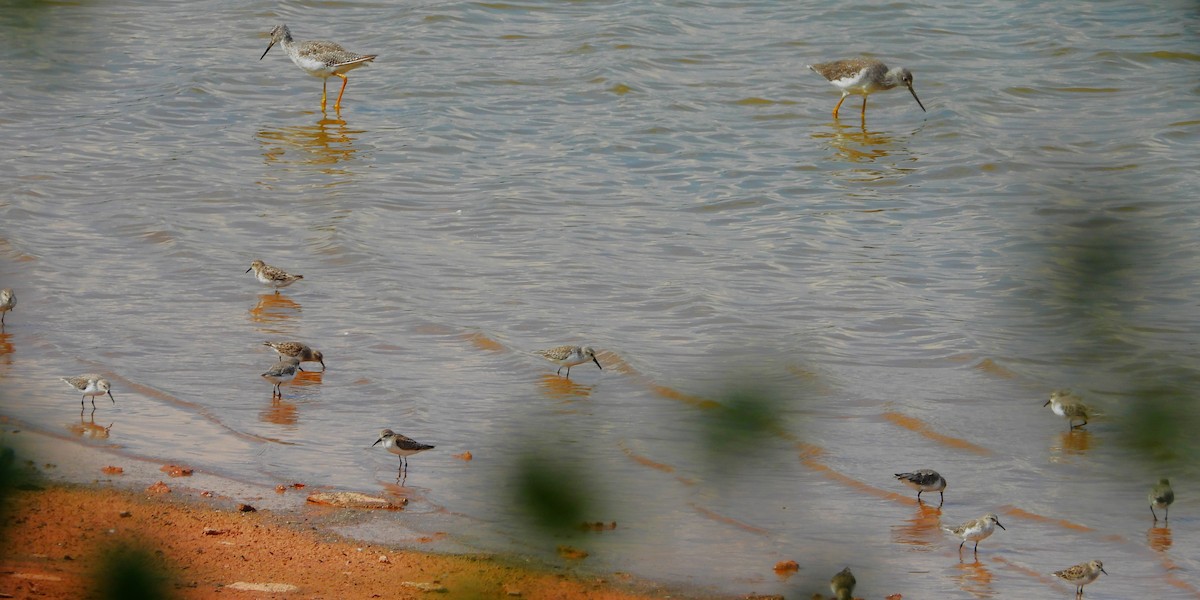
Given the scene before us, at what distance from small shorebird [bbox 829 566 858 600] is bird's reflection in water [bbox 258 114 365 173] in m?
12.1

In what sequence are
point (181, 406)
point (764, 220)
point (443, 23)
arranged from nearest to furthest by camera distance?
point (181, 406)
point (764, 220)
point (443, 23)

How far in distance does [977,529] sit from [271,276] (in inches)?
231

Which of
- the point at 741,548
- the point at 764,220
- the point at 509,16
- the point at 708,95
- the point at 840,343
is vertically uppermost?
the point at 509,16

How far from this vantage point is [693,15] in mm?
21453

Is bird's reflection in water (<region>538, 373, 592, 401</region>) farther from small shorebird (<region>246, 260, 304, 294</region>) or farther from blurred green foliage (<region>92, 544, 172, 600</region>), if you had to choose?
blurred green foliage (<region>92, 544, 172, 600</region>)

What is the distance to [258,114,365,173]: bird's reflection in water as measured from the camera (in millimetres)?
14898

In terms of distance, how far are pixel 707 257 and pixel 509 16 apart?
430 inches

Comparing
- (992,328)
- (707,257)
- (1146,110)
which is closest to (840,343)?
(992,328)

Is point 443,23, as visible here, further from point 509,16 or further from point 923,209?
point 923,209

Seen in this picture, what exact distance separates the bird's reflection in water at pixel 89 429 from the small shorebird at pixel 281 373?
991 mm

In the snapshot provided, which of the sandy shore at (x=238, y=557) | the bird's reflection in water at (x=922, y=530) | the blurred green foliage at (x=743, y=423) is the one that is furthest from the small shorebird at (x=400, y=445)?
the blurred green foliage at (x=743, y=423)

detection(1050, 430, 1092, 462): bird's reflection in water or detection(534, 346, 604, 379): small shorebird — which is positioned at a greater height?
detection(534, 346, 604, 379): small shorebird

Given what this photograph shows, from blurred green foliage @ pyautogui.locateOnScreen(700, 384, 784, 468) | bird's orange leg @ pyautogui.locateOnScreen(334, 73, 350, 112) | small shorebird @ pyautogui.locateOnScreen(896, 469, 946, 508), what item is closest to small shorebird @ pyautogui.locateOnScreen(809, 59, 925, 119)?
bird's orange leg @ pyautogui.locateOnScreen(334, 73, 350, 112)

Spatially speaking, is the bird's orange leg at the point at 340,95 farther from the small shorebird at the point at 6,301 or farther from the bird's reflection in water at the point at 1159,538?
the bird's reflection in water at the point at 1159,538
